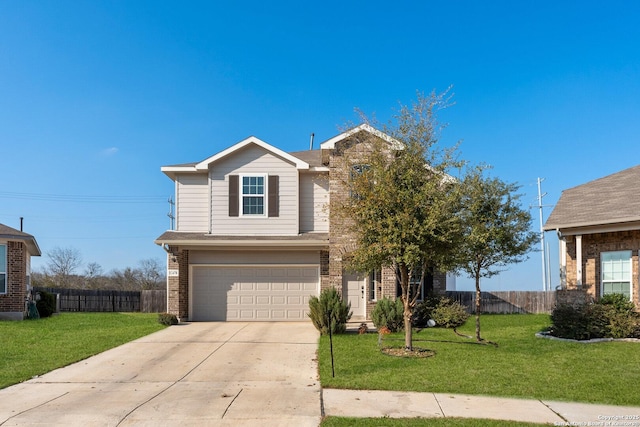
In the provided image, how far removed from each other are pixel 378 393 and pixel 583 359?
17.5 feet

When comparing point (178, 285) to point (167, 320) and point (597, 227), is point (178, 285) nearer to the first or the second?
point (167, 320)

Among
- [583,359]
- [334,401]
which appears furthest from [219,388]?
[583,359]

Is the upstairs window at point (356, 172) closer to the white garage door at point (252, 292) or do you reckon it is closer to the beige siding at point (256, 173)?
the beige siding at point (256, 173)

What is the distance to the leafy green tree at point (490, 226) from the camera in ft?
43.4

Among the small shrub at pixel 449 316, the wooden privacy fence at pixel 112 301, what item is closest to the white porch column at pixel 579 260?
the small shrub at pixel 449 316

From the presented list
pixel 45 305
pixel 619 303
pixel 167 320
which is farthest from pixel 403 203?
pixel 45 305

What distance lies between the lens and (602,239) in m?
14.8

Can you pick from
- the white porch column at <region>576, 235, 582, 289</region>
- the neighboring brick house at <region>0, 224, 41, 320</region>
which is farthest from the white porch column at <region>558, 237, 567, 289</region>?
the neighboring brick house at <region>0, 224, 41, 320</region>

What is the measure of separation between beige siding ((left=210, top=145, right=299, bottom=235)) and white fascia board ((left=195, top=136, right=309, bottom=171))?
0.21 metres

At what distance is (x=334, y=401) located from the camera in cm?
749

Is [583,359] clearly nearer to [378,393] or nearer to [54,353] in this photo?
[378,393]

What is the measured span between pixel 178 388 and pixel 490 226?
9096 millimetres

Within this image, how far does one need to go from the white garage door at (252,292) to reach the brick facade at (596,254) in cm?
861

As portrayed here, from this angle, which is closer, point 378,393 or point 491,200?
point 378,393
